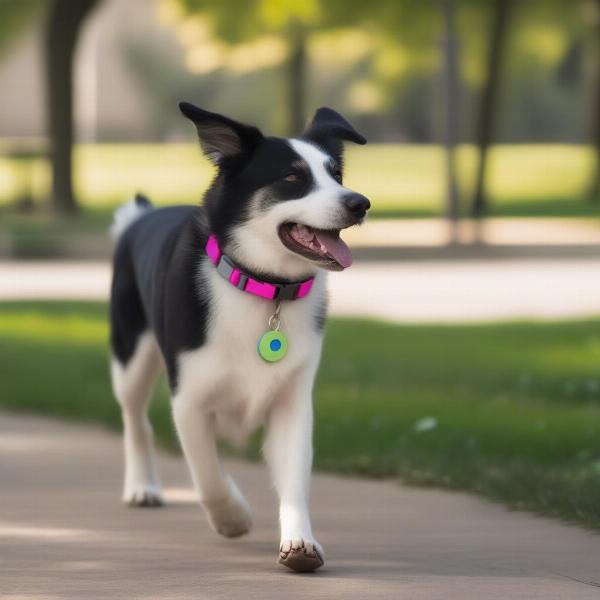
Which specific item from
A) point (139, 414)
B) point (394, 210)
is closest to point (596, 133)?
point (394, 210)

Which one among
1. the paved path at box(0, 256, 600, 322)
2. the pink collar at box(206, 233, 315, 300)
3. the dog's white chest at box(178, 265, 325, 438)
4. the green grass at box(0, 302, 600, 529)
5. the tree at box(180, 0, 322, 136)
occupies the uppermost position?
the tree at box(180, 0, 322, 136)

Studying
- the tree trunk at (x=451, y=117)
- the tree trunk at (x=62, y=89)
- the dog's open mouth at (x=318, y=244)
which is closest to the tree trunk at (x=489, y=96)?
the tree trunk at (x=451, y=117)

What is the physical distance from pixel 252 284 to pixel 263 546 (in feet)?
3.55

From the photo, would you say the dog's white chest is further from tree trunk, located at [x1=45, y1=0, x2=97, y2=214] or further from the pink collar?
tree trunk, located at [x1=45, y1=0, x2=97, y2=214]

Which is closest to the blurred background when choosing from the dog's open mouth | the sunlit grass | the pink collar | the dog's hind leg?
the sunlit grass

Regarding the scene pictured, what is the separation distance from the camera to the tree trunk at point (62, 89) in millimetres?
31344

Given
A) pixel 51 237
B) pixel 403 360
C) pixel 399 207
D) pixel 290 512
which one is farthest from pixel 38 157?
pixel 290 512

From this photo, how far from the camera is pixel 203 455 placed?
6.57 meters

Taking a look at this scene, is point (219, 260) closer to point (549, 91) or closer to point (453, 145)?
point (453, 145)

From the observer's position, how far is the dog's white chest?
6.40 metres

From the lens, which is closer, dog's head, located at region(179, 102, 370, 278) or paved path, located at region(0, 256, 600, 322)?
dog's head, located at region(179, 102, 370, 278)

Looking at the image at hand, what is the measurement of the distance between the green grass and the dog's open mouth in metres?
1.74

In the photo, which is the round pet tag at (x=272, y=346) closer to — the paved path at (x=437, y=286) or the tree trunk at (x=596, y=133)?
the paved path at (x=437, y=286)

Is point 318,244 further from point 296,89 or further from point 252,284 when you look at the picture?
point 296,89
